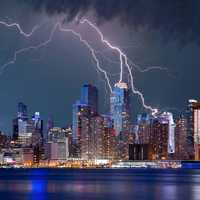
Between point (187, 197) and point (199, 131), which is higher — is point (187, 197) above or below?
below

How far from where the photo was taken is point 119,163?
197250 millimetres

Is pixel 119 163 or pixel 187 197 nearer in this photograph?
pixel 187 197

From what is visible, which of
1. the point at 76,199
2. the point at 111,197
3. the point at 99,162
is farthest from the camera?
the point at 99,162

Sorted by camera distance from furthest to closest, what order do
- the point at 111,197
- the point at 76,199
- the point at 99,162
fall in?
the point at 99,162
the point at 111,197
the point at 76,199

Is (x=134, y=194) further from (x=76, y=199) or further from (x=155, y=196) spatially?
(x=76, y=199)

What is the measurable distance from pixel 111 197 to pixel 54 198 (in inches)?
232

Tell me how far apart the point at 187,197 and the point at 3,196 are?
18.2 m

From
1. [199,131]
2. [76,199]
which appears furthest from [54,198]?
[199,131]

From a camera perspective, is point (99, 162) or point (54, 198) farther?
point (99, 162)

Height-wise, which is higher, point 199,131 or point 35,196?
point 199,131

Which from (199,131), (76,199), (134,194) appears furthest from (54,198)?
(199,131)

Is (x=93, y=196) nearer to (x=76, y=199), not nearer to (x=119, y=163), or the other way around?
(x=76, y=199)

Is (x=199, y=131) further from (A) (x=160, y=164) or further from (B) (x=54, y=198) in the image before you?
(B) (x=54, y=198)

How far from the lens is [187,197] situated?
207 ft
